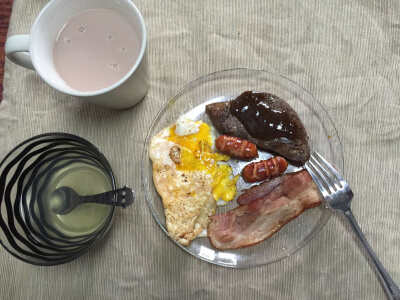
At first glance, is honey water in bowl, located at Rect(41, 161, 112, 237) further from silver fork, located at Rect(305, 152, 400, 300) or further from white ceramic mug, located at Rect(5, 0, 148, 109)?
silver fork, located at Rect(305, 152, 400, 300)

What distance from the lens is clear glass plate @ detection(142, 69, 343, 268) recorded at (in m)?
1.41

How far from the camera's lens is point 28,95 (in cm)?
156

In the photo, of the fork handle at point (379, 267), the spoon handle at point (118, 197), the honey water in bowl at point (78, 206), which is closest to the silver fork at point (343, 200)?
the fork handle at point (379, 267)

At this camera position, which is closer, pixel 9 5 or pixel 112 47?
pixel 112 47

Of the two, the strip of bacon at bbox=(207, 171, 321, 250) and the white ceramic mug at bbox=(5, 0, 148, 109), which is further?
the strip of bacon at bbox=(207, 171, 321, 250)

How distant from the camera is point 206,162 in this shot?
4.75 ft

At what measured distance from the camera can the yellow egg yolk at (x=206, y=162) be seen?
1.44m

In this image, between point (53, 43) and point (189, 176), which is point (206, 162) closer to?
point (189, 176)

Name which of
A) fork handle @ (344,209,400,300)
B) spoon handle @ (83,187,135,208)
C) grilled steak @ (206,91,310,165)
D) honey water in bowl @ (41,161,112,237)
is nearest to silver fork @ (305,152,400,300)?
fork handle @ (344,209,400,300)

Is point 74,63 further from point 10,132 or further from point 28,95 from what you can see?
point 10,132

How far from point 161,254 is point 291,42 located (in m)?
1.12

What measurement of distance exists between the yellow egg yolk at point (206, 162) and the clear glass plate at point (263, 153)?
0.04 meters

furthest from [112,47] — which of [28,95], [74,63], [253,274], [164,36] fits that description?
[253,274]

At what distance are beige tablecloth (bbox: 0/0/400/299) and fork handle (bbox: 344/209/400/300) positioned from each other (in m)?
0.04
